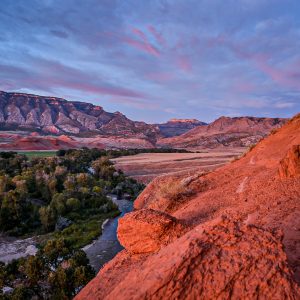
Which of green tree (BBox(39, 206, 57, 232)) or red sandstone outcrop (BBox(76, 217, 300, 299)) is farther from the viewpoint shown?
green tree (BBox(39, 206, 57, 232))

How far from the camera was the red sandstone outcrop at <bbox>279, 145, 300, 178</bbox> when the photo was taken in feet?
47.3

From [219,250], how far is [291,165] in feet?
32.9

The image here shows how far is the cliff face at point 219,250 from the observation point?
532 cm

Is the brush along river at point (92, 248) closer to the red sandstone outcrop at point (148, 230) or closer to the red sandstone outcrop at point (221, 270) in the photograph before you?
the red sandstone outcrop at point (148, 230)

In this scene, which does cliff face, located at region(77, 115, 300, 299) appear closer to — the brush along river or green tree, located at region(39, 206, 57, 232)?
the brush along river

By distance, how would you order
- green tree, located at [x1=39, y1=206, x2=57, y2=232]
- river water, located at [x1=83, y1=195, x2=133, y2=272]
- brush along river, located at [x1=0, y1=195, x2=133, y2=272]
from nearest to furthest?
river water, located at [x1=83, y1=195, x2=133, y2=272] → brush along river, located at [x1=0, y1=195, x2=133, y2=272] → green tree, located at [x1=39, y1=206, x2=57, y2=232]

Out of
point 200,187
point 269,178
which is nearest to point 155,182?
point 200,187

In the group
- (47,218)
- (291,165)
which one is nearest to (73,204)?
(47,218)

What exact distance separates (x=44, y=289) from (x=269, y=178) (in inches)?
407

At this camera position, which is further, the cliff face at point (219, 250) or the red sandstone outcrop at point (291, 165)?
the red sandstone outcrop at point (291, 165)

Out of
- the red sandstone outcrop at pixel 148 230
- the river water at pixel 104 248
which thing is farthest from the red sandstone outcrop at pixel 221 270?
the river water at pixel 104 248

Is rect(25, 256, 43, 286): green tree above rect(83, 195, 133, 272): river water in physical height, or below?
above

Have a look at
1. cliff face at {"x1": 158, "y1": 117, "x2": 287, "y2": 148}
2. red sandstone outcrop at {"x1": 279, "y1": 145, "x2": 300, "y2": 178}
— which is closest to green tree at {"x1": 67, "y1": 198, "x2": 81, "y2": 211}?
red sandstone outcrop at {"x1": 279, "y1": 145, "x2": 300, "y2": 178}

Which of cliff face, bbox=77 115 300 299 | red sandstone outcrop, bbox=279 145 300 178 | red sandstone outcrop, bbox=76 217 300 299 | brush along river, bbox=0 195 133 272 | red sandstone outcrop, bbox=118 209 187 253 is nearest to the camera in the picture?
red sandstone outcrop, bbox=76 217 300 299
